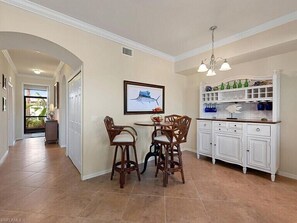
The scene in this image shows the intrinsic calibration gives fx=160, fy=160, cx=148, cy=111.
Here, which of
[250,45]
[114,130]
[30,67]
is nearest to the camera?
[114,130]

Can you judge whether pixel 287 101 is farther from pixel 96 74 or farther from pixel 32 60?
pixel 32 60

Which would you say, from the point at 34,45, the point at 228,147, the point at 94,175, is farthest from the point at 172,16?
the point at 94,175

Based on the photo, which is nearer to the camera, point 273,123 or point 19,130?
point 273,123

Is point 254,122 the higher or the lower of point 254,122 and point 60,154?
the higher

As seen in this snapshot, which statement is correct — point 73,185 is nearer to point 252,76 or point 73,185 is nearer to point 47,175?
point 47,175

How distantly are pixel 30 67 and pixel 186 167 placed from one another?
247 inches

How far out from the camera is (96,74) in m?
3.01

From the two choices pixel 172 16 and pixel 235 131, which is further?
pixel 235 131

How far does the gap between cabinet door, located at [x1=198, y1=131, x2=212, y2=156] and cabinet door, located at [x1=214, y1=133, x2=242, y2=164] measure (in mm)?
198

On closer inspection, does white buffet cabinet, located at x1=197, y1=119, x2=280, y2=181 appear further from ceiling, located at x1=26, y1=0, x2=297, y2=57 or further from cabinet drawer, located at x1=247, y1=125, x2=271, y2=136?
ceiling, located at x1=26, y1=0, x2=297, y2=57

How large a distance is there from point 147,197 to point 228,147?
2.11 m

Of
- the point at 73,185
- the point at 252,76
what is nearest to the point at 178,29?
the point at 252,76

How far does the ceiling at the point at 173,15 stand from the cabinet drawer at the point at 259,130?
1816 mm

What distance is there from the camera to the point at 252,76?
11.1 feet
